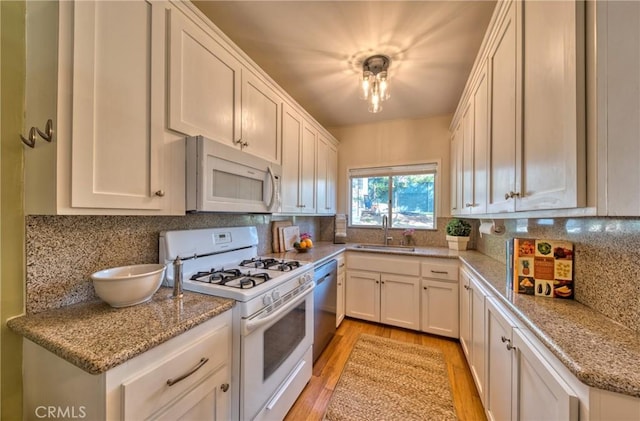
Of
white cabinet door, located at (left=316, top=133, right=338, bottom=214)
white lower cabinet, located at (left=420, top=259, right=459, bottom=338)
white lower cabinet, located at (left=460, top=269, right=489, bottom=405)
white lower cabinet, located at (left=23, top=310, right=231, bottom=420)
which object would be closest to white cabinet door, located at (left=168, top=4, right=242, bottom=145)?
white lower cabinet, located at (left=23, top=310, right=231, bottom=420)

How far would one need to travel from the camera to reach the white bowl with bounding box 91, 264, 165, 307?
955mm

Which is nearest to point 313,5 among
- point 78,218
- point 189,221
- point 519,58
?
point 519,58

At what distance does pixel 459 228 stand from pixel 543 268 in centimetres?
161

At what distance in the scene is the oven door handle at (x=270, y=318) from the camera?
45.3 inches

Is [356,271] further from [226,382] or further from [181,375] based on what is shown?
[181,375]

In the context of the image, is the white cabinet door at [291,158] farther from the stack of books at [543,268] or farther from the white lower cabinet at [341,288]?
the stack of books at [543,268]

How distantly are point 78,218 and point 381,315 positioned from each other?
8.63ft

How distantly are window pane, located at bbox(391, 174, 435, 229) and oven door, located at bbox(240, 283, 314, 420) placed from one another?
1.97 meters

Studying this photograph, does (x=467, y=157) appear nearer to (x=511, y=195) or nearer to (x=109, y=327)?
(x=511, y=195)

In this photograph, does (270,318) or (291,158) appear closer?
(270,318)

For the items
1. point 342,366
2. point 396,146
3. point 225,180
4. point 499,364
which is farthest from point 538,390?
point 396,146

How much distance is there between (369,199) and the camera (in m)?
3.50

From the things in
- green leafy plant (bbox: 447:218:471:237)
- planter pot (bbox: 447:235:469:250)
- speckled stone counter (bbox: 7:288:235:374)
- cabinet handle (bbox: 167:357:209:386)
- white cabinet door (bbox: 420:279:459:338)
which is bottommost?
white cabinet door (bbox: 420:279:459:338)

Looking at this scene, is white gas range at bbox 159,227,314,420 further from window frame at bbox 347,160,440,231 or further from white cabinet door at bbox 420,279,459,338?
window frame at bbox 347,160,440,231
